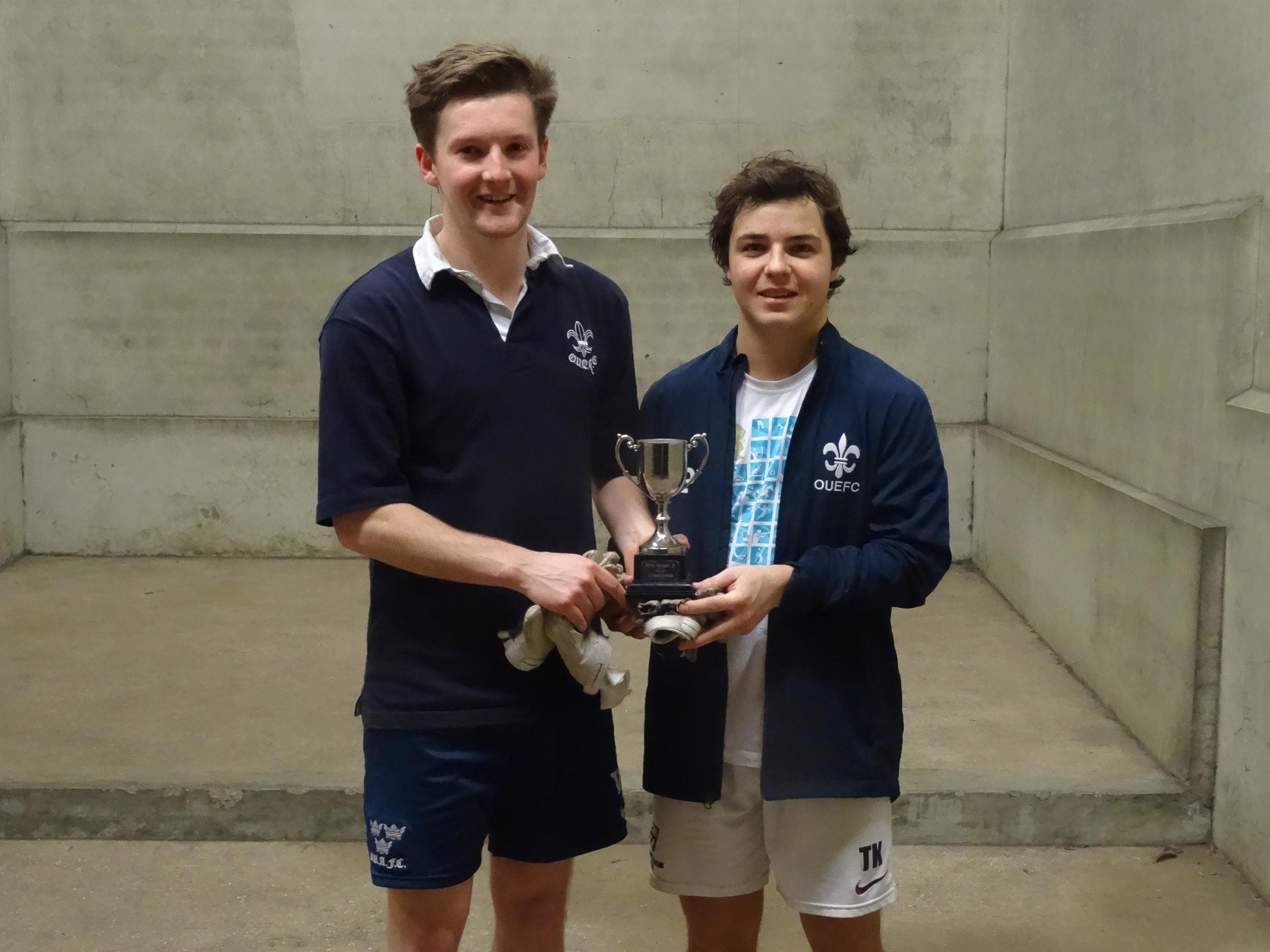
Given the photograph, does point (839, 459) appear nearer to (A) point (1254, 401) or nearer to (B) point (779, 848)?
(B) point (779, 848)

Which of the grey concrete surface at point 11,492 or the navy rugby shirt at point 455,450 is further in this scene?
the grey concrete surface at point 11,492

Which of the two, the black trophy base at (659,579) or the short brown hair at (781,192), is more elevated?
Result: the short brown hair at (781,192)

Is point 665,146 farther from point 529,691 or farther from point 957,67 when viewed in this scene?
point 529,691

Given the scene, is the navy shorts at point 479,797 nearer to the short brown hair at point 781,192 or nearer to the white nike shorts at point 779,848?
the white nike shorts at point 779,848

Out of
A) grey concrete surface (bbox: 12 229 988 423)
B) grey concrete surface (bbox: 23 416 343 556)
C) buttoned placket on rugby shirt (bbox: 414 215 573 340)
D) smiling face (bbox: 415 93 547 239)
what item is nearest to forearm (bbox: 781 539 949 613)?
A: buttoned placket on rugby shirt (bbox: 414 215 573 340)

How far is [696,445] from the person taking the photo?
2232 millimetres

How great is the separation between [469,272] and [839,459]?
2.21ft

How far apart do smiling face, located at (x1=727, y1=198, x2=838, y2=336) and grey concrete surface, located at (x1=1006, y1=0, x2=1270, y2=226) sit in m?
1.81

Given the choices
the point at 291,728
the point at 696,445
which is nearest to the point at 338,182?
the point at 291,728

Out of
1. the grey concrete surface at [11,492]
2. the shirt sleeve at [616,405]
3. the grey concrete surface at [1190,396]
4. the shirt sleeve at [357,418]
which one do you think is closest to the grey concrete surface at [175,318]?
the grey concrete surface at [11,492]

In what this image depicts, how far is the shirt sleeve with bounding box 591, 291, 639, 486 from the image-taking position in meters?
2.32

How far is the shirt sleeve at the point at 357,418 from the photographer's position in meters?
2.01

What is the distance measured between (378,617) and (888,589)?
0.83 m

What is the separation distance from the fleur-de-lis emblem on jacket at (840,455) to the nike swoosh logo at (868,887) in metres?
0.69
